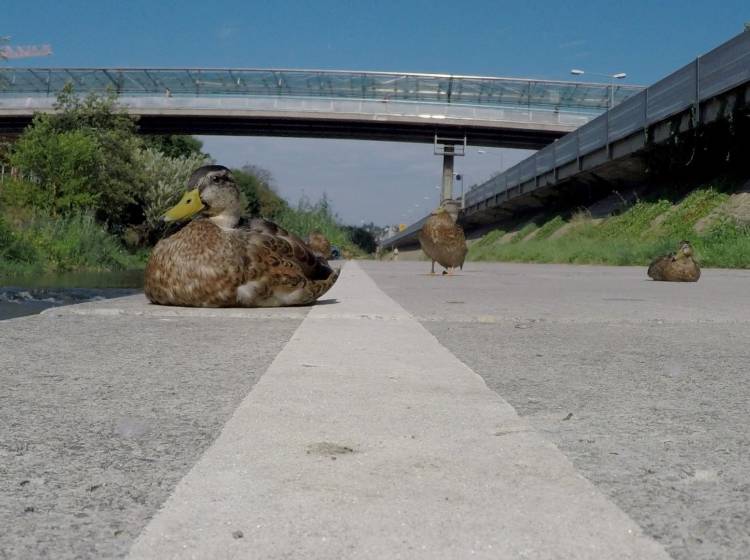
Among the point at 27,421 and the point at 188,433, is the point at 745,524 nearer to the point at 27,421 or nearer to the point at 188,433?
the point at 188,433

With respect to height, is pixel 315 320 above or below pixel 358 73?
below

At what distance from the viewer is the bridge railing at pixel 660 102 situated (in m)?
21.0

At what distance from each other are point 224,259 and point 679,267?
8.76 m

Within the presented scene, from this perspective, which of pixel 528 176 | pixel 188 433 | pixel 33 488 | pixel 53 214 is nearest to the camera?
pixel 33 488

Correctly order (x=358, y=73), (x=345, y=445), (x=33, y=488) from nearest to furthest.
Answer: (x=33, y=488), (x=345, y=445), (x=358, y=73)

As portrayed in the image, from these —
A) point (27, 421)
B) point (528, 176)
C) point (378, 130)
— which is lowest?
point (27, 421)

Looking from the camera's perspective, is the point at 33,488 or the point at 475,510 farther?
the point at 33,488

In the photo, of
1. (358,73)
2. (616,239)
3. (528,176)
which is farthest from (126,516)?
(358,73)

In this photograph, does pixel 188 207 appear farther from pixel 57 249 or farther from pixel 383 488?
pixel 57 249

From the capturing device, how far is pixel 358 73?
181 feet

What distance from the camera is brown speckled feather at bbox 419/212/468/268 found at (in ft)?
47.3

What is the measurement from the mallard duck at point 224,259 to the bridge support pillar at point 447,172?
2007 inches

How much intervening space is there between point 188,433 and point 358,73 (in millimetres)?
54486

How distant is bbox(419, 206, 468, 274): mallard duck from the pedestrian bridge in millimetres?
39069
